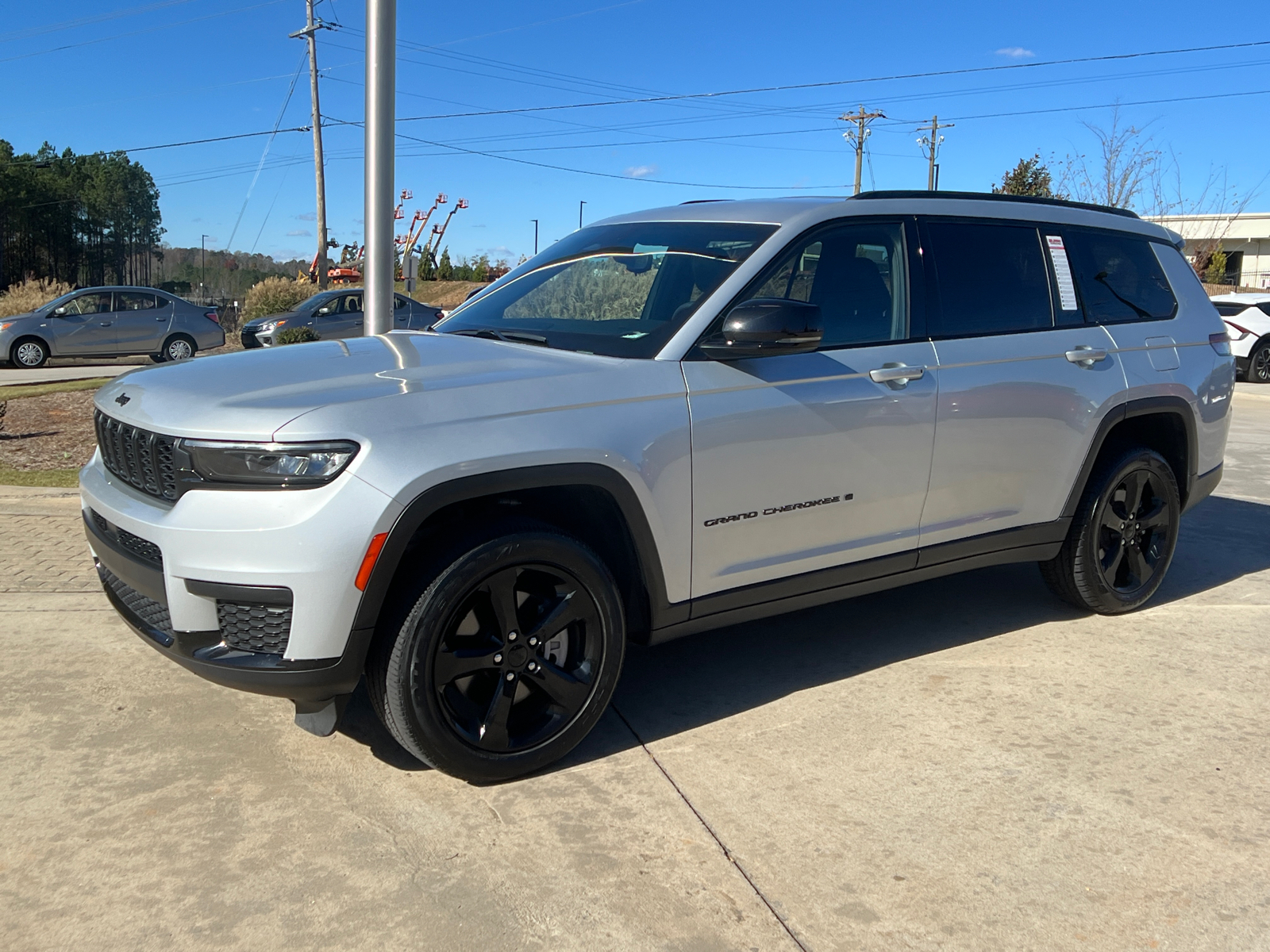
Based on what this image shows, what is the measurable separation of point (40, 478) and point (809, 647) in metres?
5.66

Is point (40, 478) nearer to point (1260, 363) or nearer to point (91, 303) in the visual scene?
point (91, 303)

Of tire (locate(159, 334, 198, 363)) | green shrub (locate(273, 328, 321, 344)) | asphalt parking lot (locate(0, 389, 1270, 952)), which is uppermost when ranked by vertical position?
green shrub (locate(273, 328, 321, 344))

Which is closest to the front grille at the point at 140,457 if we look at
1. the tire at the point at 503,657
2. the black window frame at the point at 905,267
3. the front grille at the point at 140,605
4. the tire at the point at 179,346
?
the front grille at the point at 140,605

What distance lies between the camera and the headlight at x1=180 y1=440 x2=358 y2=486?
9.65 ft

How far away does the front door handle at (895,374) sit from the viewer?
406 centimetres

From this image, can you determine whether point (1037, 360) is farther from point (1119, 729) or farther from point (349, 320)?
point (349, 320)

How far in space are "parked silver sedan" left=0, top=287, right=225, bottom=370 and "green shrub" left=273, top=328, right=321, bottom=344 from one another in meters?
1.91

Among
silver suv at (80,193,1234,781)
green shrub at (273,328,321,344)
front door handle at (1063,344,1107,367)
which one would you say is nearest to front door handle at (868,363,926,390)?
silver suv at (80,193,1234,781)

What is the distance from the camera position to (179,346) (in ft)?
68.5

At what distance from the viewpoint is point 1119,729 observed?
3.93 m

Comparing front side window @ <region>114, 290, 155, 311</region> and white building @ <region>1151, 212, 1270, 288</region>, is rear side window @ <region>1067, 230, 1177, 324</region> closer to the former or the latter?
front side window @ <region>114, 290, 155, 311</region>

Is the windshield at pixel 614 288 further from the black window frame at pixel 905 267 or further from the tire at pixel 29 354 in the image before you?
the tire at pixel 29 354

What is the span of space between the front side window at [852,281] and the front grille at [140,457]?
2076mm

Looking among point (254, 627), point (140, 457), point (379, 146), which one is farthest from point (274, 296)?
point (254, 627)
